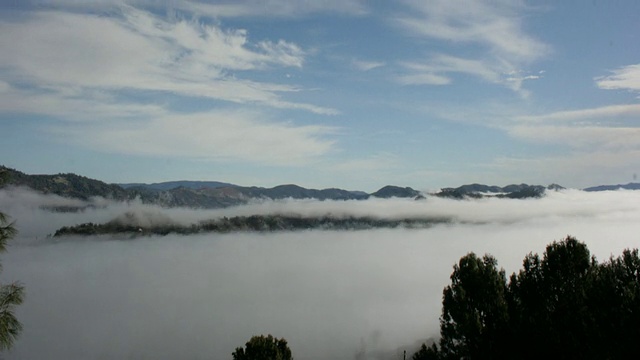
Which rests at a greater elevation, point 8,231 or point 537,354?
point 8,231

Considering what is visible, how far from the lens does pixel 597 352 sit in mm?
26000

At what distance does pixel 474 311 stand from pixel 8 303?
29.7 m

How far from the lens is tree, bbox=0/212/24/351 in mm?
18562

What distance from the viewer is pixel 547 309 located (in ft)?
106

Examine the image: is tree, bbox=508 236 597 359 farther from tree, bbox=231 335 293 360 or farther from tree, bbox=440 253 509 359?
tree, bbox=231 335 293 360

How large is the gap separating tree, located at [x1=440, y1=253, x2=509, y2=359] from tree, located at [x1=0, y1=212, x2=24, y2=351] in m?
28.5

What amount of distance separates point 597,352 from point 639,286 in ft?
16.3

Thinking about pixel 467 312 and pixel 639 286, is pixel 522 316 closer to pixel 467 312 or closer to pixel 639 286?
pixel 467 312

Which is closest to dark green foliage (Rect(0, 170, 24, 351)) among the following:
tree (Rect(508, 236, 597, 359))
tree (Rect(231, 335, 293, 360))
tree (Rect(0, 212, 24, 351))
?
tree (Rect(0, 212, 24, 351))

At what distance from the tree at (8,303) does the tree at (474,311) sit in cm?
2849

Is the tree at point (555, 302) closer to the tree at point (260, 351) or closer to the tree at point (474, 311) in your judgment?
the tree at point (474, 311)

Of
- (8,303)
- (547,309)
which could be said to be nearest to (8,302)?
(8,303)

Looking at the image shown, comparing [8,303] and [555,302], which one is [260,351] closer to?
[8,303]

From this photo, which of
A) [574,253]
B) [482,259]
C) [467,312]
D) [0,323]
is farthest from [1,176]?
[574,253]
